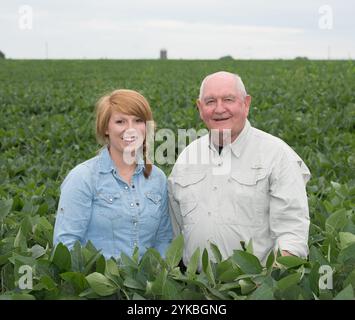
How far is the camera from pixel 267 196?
3533 millimetres

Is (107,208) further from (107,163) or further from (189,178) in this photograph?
(189,178)

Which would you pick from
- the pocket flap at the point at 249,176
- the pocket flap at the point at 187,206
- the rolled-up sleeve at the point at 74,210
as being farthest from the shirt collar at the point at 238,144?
the rolled-up sleeve at the point at 74,210

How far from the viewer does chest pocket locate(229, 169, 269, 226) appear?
3514mm

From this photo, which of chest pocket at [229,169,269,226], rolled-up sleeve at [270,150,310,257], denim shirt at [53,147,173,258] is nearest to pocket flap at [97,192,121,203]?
denim shirt at [53,147,173,258]

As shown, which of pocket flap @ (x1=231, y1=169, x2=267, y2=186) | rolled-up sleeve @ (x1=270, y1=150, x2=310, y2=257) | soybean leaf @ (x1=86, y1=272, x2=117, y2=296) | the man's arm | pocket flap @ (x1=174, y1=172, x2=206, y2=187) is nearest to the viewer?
soybean leaf @ (x1=86, y1=272, x2=117, y2=296)

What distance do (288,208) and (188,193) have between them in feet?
1.94

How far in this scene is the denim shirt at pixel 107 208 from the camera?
3445mm

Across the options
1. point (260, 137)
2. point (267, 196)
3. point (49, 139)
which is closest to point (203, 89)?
point (260, 137)

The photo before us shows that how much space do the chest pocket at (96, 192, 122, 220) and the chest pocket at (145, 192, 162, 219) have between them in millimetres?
177

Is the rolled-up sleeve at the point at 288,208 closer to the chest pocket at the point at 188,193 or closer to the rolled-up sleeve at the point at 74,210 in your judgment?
the chest pocket at the point at 188,193

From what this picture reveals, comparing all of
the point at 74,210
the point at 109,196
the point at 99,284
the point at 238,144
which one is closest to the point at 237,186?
the point at 238,144

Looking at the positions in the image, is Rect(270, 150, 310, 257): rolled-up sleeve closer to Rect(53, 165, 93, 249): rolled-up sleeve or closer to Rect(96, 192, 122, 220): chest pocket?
Rect(96, 192, 122, 220): chest pocket

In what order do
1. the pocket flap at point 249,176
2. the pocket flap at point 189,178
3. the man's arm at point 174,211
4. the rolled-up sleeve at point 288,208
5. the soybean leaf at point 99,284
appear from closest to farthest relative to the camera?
1. the soybean leaf at point 99,284
2. the rolled-up sleeve at point 288,208
3. the pocket flap at point 249,176
4. the pocket flap at point 189,178
5. the man's arm at point 174,211
